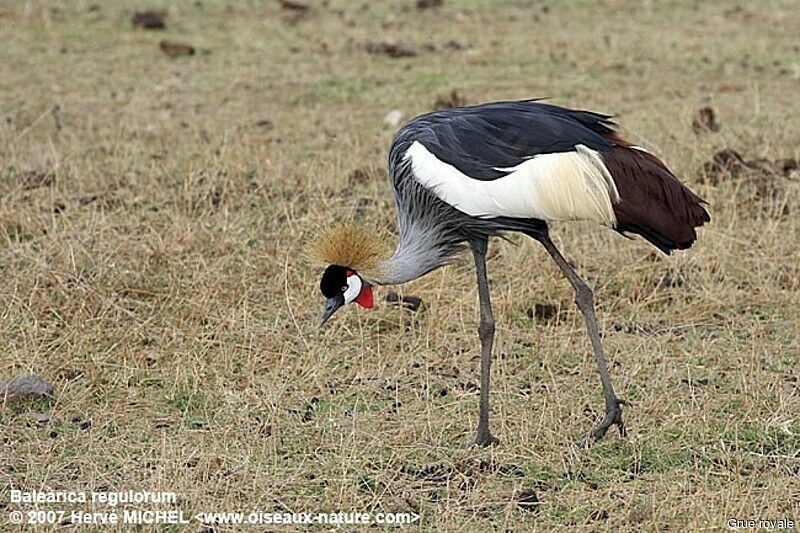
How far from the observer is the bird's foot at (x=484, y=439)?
419 centimetres

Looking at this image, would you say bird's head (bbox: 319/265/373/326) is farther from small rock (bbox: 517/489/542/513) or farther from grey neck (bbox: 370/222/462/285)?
small rock (bbox: 517/489/542/513)

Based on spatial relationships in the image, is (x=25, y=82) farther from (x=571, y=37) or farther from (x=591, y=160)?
(x=591, y=160)

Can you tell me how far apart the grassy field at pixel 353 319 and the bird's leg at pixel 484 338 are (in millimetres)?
80

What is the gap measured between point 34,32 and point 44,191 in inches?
152

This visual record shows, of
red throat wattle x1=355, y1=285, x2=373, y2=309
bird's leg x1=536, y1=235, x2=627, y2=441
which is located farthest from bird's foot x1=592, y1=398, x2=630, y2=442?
red throat wattle x1=355, y1=285, x2=373, y2=309

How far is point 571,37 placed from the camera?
9805mm

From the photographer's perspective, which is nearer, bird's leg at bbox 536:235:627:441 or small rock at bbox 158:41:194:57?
bird's leg at bbox 536:235:627:441

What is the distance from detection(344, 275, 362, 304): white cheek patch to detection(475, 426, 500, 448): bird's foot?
2.03 ft

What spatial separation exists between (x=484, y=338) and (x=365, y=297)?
0.43 meters

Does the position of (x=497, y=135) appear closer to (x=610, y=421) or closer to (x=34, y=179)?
(x=610, y=421)

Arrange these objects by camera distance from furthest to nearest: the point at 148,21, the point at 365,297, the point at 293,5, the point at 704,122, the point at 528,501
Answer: the point at 293,5
the point at 148,21
the point at 704,122
the point at 365,297
the point at 528,501

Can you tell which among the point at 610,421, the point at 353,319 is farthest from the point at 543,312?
the point at 610,421

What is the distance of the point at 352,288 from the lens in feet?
14.3

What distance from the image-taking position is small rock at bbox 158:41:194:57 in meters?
9.31
